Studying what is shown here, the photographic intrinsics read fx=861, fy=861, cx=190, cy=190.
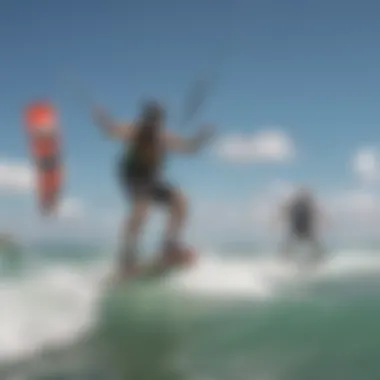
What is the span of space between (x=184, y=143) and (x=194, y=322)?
5.64 feet

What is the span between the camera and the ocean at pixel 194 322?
219 inches

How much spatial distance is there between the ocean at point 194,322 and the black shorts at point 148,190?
0.72 meters

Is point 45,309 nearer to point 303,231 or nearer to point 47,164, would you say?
point 47,164

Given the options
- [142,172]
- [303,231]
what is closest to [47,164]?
[142,172]

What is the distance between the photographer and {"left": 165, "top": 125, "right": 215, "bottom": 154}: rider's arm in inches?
292

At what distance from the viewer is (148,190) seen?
7.73 m

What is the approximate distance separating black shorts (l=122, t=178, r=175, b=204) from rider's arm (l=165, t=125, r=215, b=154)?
0.35 m

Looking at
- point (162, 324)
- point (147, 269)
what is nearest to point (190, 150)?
point (147, 269)

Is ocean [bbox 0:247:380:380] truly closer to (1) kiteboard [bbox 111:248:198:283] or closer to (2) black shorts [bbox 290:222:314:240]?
(1) kiteboard [bbox 111:248:198:283]

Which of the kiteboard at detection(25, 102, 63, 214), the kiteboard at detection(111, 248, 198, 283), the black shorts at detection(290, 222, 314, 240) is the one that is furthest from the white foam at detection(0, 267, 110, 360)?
the black shorts at detection(290, 222, 314, 240)

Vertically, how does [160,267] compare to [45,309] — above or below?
above

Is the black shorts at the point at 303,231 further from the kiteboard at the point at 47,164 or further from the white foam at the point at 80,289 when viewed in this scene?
the kiteboard at the point at 47,164

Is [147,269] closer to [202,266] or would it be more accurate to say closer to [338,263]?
[202,266]

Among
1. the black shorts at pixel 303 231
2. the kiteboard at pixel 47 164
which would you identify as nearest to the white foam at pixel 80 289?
the black shorts at pixel 303 231
